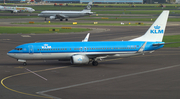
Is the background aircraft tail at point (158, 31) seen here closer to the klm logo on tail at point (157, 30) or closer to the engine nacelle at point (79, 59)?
the klm logo on tail at point (157, 30)

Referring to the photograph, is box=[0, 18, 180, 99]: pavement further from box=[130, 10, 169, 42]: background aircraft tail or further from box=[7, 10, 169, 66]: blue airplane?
box=[130, 10, 169, 42]: background aircraft tail

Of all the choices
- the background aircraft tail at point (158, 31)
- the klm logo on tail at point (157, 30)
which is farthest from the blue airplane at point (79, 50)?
the klm logo on tail at point (157, 30)

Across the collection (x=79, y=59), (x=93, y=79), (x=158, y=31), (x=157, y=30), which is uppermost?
(x=157, y=30)

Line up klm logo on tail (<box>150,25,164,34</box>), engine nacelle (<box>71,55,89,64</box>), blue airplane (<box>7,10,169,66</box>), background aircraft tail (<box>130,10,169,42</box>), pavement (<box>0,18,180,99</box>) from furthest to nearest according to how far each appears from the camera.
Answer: klm logo on tail (<box>150,25,164,34</box>) < background aircraft tail (<box>130,10,169,42</box>) < blue airplane (<box>7,10,169,66</box>) < engine nacelle (<box>71,55,89,64</box>) < pavement (<box>0,18,180,99</box>)

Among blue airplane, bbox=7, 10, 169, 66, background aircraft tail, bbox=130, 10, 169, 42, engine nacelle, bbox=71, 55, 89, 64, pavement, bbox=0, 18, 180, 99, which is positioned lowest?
pavement, bbox=0, 18, 180, 99

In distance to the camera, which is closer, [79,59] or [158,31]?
[79,59]

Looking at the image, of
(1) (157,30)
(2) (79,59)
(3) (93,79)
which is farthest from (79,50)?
(1) (157,30)

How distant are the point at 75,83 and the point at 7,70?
493 inches

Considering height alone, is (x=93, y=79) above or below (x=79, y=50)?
below

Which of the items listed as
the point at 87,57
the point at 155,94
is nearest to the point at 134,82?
the point at 155,94

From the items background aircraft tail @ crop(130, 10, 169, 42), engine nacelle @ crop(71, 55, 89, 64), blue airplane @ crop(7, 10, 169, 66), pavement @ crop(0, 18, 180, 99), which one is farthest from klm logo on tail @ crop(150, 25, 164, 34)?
engine nacelle @ crop(71, 55, 89, 64)

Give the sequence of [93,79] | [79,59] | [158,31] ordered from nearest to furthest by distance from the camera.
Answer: [93,79], [79,59], [158,31]

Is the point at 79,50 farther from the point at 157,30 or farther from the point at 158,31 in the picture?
the point at 158,31

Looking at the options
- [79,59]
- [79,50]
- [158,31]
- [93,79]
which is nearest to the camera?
[93,79]
